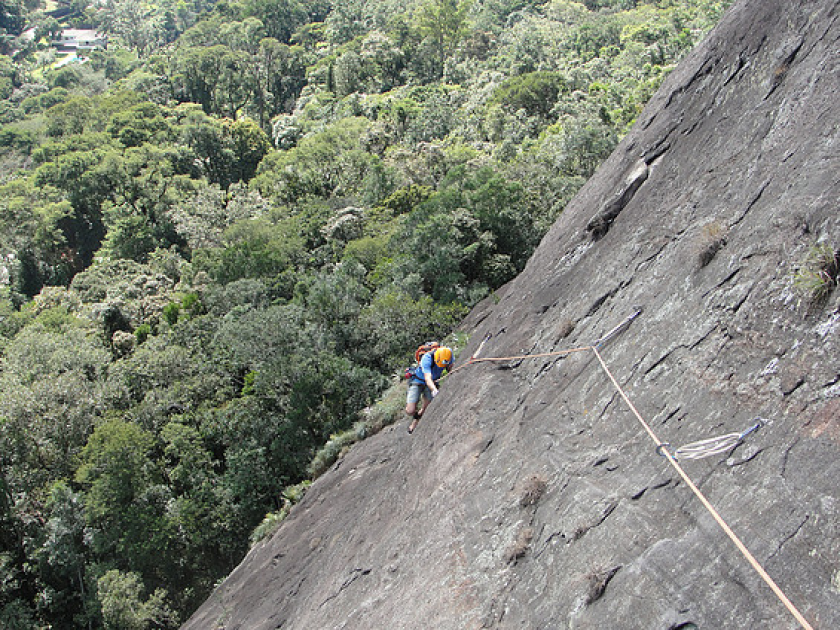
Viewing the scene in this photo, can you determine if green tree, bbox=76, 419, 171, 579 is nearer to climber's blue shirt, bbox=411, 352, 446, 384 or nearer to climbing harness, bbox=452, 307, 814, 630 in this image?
climber's blue shirt, bbox=411, 352, 446, 384

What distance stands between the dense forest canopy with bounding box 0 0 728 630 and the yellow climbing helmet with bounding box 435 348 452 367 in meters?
5.15

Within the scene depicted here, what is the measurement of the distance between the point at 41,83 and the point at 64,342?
122733 millimetres

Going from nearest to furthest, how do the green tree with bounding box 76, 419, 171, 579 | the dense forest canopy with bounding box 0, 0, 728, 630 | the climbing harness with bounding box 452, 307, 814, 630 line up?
the climbing harness with bounding box 452, 307, 814, 630 < the green tree with bounding box 76, 419, 171, 579 < the dense forest canopy with bounding box 0, 0, 728, 630

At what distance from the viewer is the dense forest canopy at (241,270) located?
94.7 feet

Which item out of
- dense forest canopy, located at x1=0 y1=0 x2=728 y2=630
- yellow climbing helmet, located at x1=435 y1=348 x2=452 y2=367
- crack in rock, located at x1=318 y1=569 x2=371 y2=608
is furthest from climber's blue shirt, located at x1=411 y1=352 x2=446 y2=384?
dense forest canopy, located at x1=0 y1=0 x2=728 y2=630

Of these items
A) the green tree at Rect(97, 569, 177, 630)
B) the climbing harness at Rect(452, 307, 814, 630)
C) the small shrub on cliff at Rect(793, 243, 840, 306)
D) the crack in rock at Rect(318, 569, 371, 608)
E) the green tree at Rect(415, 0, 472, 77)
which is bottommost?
the green tree at Rect(97, 569, 177, 630)

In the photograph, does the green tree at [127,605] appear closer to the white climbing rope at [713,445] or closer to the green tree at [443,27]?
the white climbing rope at [713,445]

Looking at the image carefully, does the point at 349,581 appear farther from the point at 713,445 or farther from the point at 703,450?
the point at 713,445

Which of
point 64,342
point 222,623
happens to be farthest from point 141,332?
point 222,623

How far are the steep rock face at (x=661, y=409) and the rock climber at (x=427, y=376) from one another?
0.49m

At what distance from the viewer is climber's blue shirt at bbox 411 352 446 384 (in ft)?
41.8

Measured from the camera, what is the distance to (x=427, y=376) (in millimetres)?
12625

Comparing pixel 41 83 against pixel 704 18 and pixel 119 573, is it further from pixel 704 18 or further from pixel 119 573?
pixel 119 573

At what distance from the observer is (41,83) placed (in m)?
134
